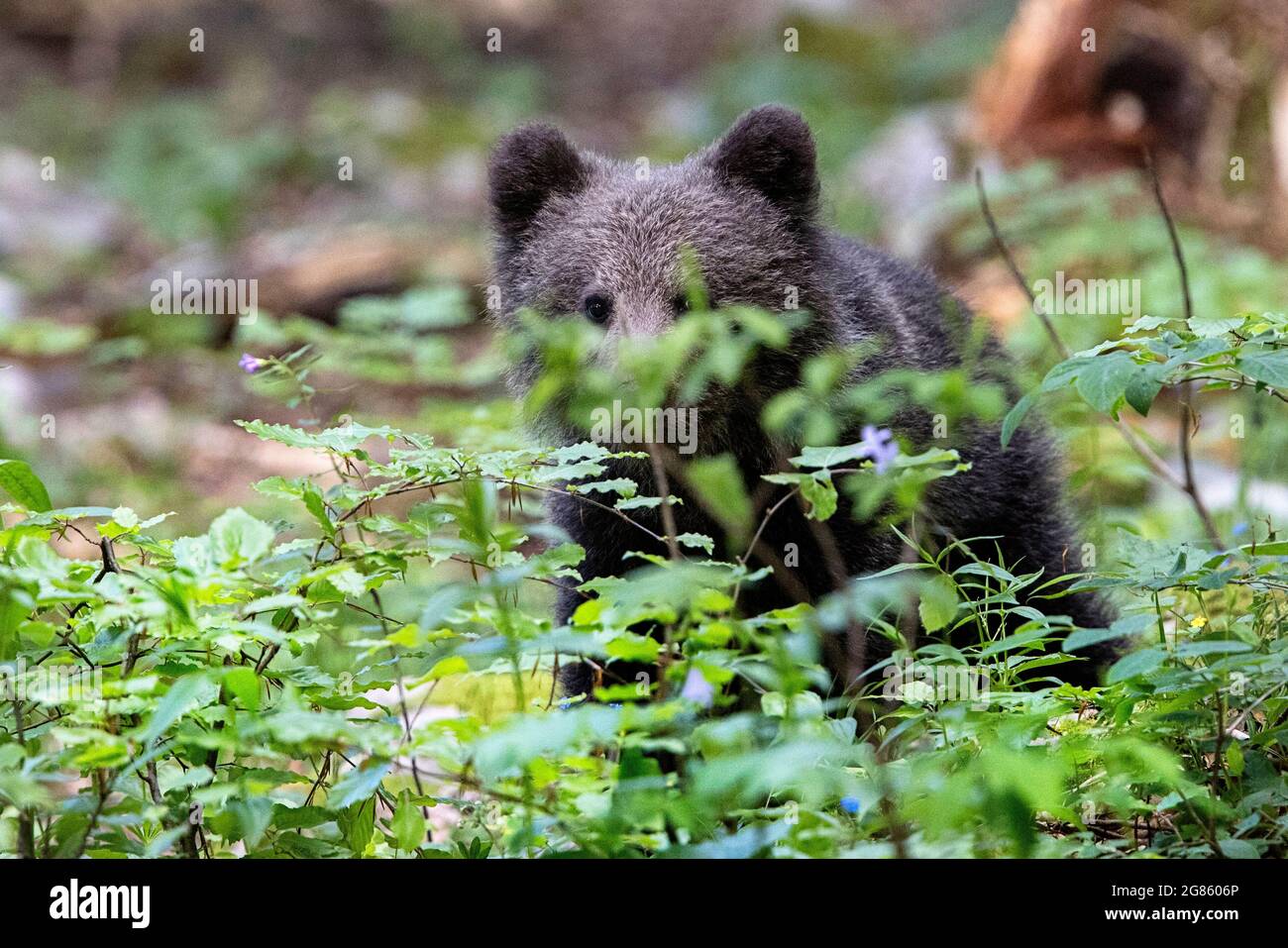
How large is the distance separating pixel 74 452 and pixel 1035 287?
282 inches

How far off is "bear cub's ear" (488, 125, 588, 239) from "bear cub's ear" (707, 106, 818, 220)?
0.65 m

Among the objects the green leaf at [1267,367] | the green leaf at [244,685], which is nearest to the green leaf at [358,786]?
the green leaf at [244,685]

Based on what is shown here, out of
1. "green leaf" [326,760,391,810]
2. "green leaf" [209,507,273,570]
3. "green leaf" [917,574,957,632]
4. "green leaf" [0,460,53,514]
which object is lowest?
"green leaf" [326,760,391,810]

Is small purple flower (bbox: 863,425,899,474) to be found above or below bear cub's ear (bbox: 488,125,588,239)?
below

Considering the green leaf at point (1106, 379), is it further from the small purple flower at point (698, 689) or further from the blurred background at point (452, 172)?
the blurred background at point (452, 172)

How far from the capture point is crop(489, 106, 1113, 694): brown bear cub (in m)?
4.68

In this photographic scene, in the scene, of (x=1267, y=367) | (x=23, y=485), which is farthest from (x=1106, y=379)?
(x=23, y=485)

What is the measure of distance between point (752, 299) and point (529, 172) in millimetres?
1135

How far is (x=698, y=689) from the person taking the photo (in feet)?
7.88

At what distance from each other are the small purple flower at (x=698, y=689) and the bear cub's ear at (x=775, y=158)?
298 cm

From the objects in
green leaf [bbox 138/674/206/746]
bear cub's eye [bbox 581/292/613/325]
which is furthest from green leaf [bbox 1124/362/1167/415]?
bear cub's eye [bbox 581/292/613/325]

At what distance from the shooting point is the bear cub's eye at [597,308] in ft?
15.7

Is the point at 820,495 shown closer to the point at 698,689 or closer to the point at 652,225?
the point at 698,689

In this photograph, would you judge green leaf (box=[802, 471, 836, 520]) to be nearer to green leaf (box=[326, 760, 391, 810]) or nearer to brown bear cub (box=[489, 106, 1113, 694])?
green leaf (box=[326, 760, 391, 810])
